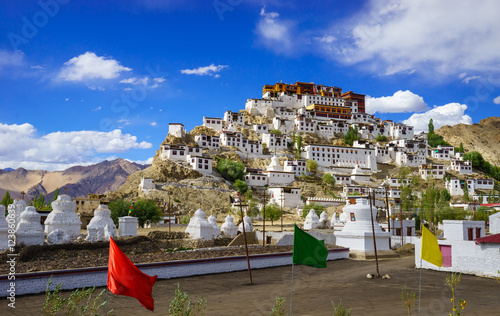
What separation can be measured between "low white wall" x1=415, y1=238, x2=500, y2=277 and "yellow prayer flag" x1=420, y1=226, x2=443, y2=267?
5516 millimetres

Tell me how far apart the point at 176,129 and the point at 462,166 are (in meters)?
69.6

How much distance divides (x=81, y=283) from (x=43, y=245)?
1010cm

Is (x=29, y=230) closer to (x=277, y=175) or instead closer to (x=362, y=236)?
(x=362, y=236)

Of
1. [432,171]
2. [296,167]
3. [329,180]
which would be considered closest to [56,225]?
[329,180]

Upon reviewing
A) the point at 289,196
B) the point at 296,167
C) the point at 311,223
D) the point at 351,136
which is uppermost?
the point at 351,136

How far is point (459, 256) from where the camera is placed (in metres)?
19.9

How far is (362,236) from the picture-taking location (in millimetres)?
26281

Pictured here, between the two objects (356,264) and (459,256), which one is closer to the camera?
(459,256)

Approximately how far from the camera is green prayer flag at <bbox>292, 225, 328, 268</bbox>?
12.6m

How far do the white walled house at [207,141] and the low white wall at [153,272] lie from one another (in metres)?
70.6

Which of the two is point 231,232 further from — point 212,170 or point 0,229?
point 212,170

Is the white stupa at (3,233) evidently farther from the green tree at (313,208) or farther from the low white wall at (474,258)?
the green tree at (313,208)

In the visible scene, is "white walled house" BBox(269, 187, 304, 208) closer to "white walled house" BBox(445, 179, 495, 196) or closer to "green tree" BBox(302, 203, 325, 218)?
"green tree" BBox(302, 203, 325, 218)

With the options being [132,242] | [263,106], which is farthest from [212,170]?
[132,242]
